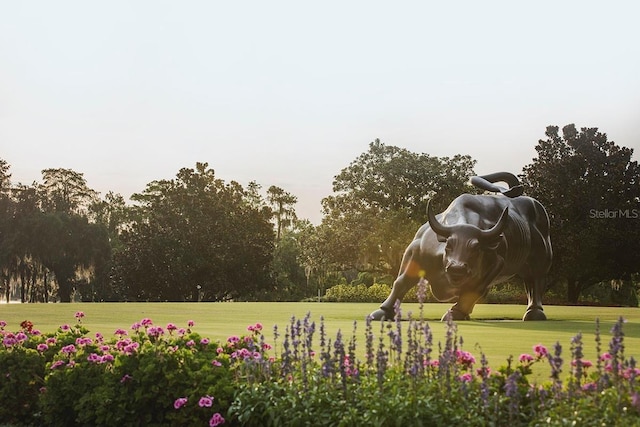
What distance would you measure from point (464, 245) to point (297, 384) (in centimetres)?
800

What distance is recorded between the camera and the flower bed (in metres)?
5.30

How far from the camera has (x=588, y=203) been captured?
44062 millimetres

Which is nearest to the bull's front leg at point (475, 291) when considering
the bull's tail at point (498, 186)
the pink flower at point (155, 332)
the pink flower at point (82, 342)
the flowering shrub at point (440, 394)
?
the bull's tail at point (498, 186)

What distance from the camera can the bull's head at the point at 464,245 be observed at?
45.6 ft

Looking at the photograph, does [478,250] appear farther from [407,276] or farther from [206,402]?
[206,402]

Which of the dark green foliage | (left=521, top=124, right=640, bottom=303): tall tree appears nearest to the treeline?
(left=521, top=124, right=640, bottom=303): tall tree

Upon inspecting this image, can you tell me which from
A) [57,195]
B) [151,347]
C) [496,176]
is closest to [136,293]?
[57,195]

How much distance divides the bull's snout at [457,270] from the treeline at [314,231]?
30.1 metres

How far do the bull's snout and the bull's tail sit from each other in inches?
183

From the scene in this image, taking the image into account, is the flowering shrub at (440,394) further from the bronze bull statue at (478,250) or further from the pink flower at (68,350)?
the bronze bull statue at (478,250)

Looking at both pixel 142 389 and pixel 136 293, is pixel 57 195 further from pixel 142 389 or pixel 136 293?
pixel 142 389

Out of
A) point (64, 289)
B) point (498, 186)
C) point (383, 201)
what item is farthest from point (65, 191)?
point (498, 186)

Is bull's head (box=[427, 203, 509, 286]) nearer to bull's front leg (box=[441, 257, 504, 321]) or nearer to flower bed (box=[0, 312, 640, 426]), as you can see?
bull's front leg (box=[441, 257, 504, 321])

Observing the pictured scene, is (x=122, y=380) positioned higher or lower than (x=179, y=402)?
higher
